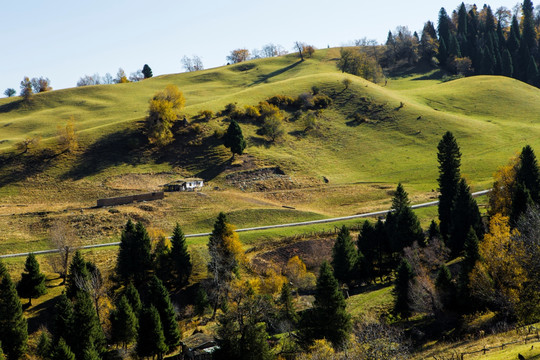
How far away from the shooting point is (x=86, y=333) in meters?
44.6

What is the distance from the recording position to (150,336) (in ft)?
148

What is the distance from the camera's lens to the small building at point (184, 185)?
301ft

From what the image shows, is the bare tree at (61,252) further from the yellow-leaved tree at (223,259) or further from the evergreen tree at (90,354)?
the evergreen tree at (90,354)

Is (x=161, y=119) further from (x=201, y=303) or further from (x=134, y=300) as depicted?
(x=134, y=300)

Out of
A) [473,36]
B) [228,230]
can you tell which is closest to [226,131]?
[228,230]

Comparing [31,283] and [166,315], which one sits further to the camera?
[31,283]

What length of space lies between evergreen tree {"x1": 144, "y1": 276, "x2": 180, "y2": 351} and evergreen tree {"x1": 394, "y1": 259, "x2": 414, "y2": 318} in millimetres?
22439

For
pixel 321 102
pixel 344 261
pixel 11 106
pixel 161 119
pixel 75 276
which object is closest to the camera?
pixel 75 276

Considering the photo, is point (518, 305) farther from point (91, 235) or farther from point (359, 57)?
point (359, 57)

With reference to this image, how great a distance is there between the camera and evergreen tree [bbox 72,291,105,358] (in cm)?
4419

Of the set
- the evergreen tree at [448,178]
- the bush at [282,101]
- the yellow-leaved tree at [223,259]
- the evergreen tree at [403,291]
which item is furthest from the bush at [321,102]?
the evergreen tree at [403,291]

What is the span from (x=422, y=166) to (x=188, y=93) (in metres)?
90.4

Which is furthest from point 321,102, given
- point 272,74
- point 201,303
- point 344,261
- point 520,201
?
point 201,303

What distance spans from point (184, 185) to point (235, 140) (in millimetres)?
17988
